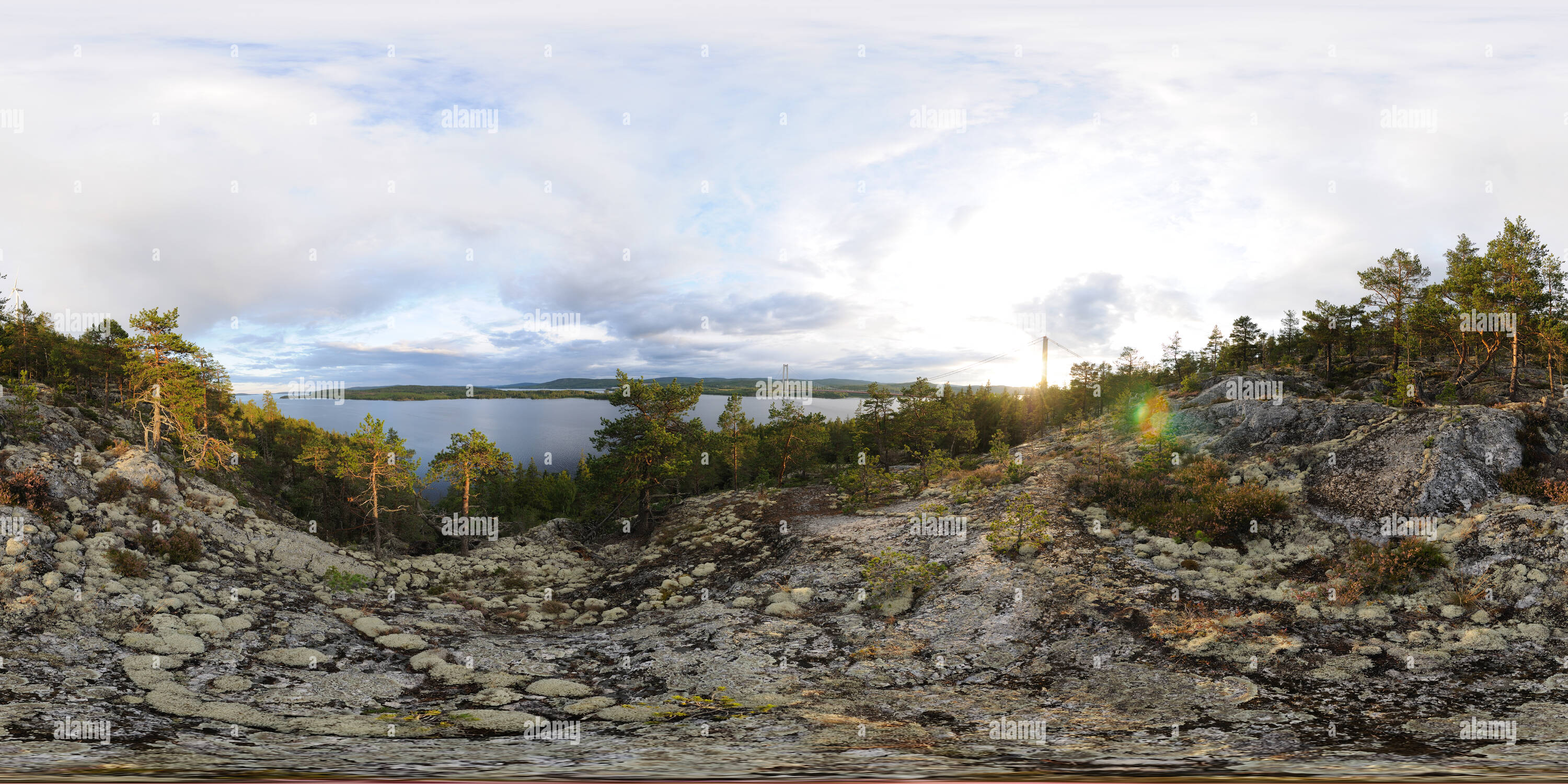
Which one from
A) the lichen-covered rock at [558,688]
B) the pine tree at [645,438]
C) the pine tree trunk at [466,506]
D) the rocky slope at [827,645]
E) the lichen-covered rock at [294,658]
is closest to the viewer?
the rocky slope at [827,645]

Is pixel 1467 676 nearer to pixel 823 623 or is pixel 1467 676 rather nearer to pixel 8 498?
pixel 823 623

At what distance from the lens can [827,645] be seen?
16172mm

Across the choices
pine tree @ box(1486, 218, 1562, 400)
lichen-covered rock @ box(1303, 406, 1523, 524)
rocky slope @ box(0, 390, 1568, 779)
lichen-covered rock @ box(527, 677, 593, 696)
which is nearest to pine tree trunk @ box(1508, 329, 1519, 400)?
pine tree @ box(1486, 218, 1562, 400)

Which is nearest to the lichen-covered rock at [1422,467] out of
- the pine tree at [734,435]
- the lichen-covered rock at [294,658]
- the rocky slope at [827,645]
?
the rocky slope at [827,645]

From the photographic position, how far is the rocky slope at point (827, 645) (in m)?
8.68

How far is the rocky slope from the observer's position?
28.5 feet

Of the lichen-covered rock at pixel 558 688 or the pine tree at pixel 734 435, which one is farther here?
the pine tree at pixel 734 435

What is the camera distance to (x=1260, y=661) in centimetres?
1296

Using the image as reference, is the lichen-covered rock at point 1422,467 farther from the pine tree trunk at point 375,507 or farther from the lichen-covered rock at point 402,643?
the pine tree trunk at point 375,507

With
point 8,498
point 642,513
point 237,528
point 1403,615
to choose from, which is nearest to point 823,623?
point 1403,615

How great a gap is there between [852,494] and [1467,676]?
22995 mm

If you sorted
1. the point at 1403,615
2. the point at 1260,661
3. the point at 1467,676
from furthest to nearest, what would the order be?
the point at 1403,615 → the point at 1260,661 → the point at 1467,676

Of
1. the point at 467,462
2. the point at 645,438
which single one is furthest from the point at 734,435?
the point at 467,462

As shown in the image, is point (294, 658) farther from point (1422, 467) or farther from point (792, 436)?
point (1422, 467)
